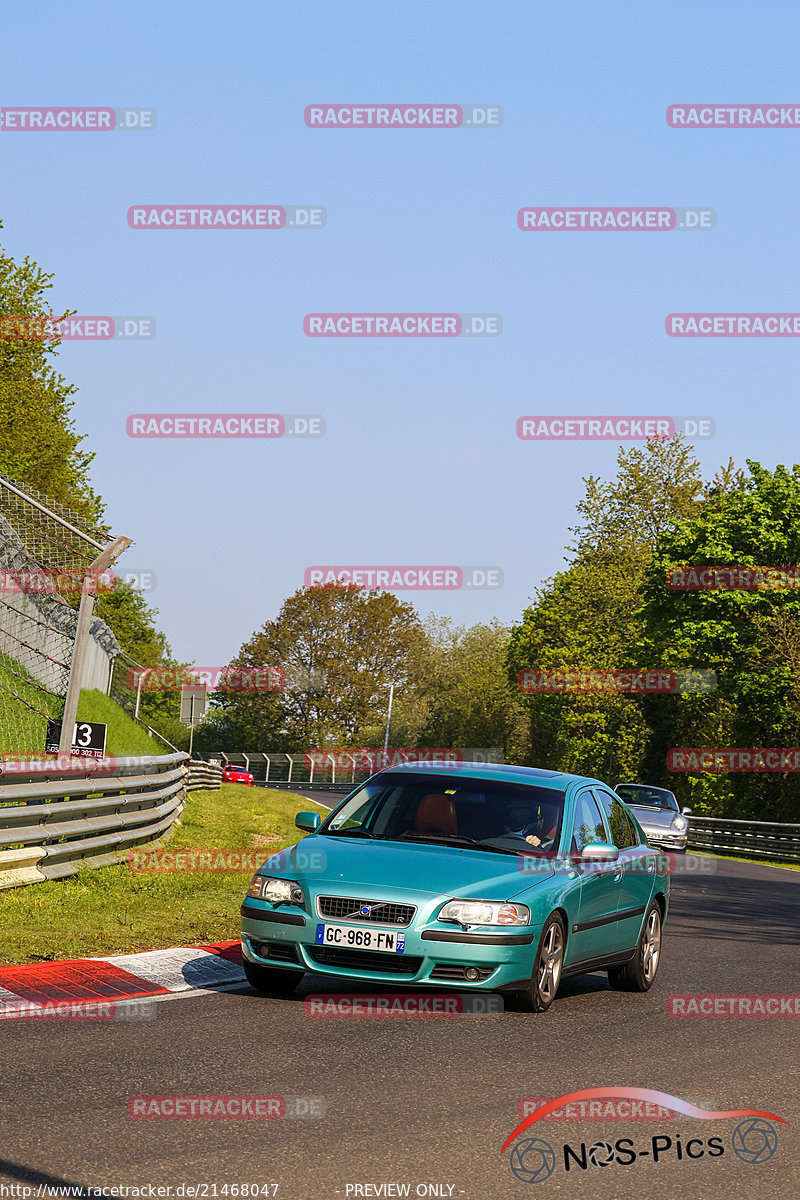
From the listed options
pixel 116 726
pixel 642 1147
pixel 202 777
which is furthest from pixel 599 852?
pixel 202 777

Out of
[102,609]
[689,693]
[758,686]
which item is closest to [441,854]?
[758,686]

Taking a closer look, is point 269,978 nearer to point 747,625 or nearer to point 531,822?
point 531,822

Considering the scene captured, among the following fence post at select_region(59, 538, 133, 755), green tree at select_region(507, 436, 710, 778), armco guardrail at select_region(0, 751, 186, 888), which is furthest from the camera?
green tree at select_region(507, 436, 710, 778)

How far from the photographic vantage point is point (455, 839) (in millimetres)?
9047

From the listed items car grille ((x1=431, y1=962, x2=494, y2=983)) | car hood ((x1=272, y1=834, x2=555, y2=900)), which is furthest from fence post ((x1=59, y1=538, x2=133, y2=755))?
car grille ((x1=431, y1=962, x2=494, y2=983))

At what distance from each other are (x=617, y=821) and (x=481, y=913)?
2.77 metres

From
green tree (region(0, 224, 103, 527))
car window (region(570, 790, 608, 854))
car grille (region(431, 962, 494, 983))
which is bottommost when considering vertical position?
car grille (region(431, 962, 494, 983))

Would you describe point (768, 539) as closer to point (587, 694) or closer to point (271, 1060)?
point (587, 694)

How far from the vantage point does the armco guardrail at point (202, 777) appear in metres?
35.4

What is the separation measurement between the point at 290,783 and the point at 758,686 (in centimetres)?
4418


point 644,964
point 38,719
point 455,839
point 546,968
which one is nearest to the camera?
point 546,968

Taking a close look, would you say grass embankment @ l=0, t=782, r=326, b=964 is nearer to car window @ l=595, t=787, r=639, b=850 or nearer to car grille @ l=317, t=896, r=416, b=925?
car grille @ l=317, t=896, r=416, b=925

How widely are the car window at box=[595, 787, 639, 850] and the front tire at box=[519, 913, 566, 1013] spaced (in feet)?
5.59

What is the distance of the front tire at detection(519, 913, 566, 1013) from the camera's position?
8.37 meters
